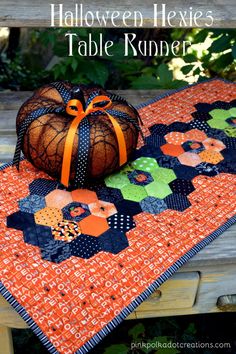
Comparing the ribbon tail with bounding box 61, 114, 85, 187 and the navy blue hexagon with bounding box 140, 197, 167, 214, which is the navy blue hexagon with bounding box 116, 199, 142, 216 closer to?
the navy blue hexagon with bounding box 140, 197, 167, 214

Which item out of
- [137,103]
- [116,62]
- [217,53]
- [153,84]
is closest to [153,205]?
[137,103]

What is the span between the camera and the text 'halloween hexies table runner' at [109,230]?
32.2 inches

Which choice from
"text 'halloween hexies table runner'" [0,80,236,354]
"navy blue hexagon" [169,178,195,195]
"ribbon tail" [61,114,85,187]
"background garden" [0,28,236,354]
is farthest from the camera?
"background garden" [0,28,236,354]

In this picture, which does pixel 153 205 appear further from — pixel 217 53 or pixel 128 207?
pixel 217 53

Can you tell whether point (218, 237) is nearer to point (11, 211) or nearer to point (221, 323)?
point (11, 211)

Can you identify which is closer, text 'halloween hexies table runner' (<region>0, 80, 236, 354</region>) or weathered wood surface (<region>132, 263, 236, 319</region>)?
text 'halloween hexies table runner' (<region>0, 80, 236, 354</region>)

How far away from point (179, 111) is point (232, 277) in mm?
471

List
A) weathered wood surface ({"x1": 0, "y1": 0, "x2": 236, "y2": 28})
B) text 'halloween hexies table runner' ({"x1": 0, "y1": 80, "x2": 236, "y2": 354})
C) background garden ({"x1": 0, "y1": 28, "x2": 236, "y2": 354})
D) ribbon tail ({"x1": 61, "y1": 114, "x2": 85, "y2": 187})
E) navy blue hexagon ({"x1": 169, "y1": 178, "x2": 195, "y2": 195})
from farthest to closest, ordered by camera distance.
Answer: background garden ({"x1": 0, "y1": 28, "x2": 236, "y2": 354})
weathered wood surface ({"x1": 0, "y1": 0, "x2": 236, "y2": 28})
navy blue hexagon ({"x1": 169, "y1": 178, "x2": 195, "y2": 195})
ribbon tail ({"x1": 61, "y1": 114, "x2": 85, "y2": 187})
text 'halloween hexies table runner' ({"x1": 0, "y1": 80, "x2": 236, "y2": 354})

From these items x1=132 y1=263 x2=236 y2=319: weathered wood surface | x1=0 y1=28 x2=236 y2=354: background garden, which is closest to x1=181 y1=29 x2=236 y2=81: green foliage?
x1=0 y1=28 x2=236 y2=354: background garden

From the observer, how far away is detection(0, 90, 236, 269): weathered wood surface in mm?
926

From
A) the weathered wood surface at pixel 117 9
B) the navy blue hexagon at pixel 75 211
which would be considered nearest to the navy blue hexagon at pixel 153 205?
the navy blue hexagon at pixel 75 211

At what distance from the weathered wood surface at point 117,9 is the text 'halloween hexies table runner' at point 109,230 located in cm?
28

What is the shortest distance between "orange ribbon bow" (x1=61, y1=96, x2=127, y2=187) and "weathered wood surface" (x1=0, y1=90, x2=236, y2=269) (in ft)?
0.71

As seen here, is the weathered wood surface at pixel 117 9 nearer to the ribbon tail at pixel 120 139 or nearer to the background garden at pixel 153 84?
the background garden at pixel 153 84
